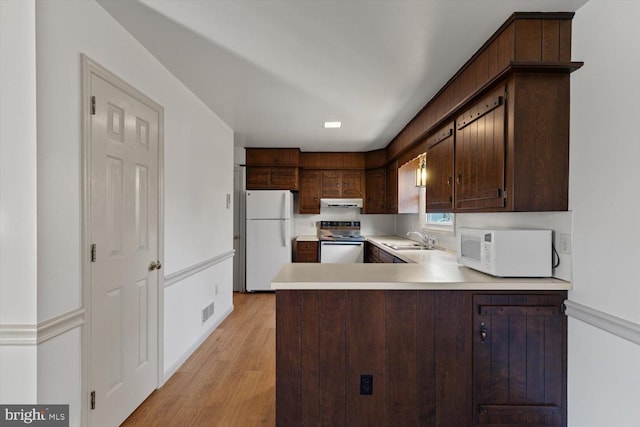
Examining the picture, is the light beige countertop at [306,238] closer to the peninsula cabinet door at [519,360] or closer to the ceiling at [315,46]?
the ceiling at [315,46]

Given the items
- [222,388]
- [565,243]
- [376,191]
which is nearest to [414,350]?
[565,243]

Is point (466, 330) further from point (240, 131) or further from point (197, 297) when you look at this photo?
point (240, 131)

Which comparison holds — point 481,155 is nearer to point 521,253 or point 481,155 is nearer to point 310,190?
point 521,253

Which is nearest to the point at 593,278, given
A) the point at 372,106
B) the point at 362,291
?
the point at 362,291

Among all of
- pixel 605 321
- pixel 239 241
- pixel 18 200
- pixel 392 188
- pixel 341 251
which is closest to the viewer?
pixel 18 200

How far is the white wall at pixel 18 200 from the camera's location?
1317 mm

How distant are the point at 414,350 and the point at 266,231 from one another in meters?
3.65

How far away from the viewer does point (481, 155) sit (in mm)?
2158

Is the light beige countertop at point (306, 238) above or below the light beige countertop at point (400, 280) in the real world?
below

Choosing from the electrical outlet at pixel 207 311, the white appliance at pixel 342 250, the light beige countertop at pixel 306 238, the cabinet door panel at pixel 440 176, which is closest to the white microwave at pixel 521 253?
the cabinet door panel at pixel 440 176

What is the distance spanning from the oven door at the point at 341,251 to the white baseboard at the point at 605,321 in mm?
3420

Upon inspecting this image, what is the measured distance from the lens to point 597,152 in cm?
162

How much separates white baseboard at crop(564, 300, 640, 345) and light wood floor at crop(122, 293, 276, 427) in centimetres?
191

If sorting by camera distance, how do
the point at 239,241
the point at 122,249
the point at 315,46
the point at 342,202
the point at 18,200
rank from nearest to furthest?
the point at 18,200, the point at 122,249, the point at 315,46, the point at 239,241, the point at 342,202
